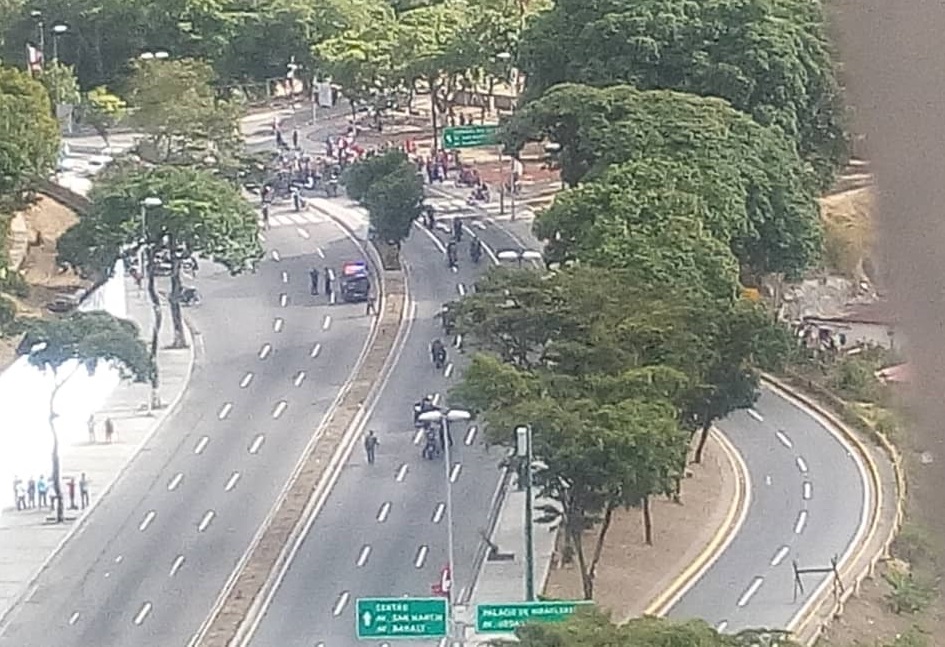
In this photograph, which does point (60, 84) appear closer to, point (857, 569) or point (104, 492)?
point (104, 492)

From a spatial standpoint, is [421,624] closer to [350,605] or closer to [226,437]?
[350,605]

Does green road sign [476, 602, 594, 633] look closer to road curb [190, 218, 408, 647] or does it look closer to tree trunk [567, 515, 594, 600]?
tree trunk [567, 515, 594, 600]

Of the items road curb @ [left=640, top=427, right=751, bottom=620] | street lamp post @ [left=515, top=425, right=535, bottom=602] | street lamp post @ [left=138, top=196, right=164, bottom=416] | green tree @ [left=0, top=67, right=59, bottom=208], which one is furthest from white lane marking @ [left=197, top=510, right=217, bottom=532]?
green tree @ [left=0, top=67, right=59, bottom=208]

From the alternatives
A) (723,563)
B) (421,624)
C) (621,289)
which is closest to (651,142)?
(621,289)

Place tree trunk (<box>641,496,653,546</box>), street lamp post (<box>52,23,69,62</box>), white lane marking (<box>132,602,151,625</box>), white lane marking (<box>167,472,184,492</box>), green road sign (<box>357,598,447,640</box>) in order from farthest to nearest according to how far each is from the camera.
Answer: street lamp post (<box>52,23,69,62</box>) → white lane marking (<box>167,472,184,492</box>) → tree trunk (<box>641,496,653,546</box>) → white lane marking (<box>132,602,151,625</box>) → green road sign (<box>357,598,447,640</box>)

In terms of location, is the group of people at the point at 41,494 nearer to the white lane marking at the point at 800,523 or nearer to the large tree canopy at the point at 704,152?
the white lane marking at the point at 800,523
